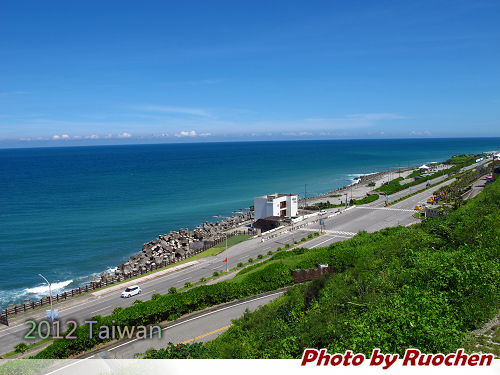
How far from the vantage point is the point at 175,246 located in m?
59.3

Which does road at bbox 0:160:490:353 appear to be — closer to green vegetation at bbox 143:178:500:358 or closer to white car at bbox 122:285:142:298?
white car at bbox 122:285:142:298

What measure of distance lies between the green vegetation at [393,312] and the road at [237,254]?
20.2 ft

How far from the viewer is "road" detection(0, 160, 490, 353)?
101 feet

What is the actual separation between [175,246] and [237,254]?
15443 mm

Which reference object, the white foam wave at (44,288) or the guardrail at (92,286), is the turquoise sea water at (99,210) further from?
the guardrail at (92,286)

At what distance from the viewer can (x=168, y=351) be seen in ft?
55.2

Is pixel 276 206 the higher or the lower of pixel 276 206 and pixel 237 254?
the higher

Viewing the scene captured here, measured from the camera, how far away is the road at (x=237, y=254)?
30870 mm

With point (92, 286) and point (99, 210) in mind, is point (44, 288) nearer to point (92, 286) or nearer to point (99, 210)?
→ point (92, 286)

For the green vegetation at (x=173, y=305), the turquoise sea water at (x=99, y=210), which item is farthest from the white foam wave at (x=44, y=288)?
the green vegetation at (x=173, y=305)

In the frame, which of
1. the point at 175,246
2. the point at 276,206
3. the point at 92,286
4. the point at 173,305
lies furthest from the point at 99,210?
the point at 173,305

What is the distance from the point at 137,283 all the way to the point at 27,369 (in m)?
25.4

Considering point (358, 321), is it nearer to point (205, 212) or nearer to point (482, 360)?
point (482, 360)

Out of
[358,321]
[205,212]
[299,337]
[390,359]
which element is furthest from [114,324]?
[205,212]
